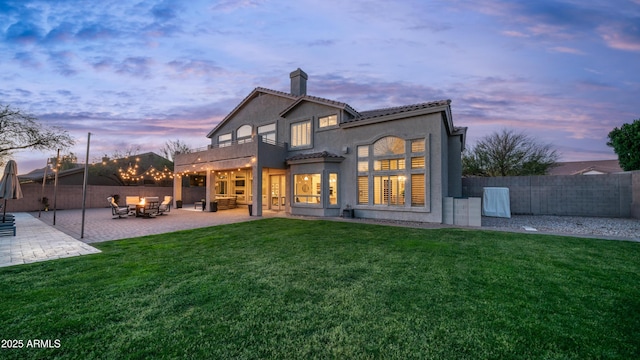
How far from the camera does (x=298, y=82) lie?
17.5m

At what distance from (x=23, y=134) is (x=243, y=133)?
13953mm

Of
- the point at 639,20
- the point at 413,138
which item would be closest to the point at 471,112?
the point at 639,20

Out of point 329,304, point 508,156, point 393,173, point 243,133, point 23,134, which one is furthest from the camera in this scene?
point 508,156

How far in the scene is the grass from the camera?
248cm

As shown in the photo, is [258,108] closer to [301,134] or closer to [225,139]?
[225,139]

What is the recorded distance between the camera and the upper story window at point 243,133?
19.2 metres

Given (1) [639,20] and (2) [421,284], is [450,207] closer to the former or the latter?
(2) [421,284]

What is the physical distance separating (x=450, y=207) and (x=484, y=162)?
52.1ft

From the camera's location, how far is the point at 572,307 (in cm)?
337

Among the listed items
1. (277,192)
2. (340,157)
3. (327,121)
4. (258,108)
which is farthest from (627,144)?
(258,108)

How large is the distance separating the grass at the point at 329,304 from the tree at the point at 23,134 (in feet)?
56.6

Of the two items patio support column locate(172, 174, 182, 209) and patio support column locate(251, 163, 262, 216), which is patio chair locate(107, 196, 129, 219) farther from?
patio support column locate(251, 163, 262, 216)

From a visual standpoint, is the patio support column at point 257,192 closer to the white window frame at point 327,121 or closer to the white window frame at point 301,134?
the white window frame at point 301,134

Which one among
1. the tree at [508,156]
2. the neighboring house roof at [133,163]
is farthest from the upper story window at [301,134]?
the neighboring house roof at [133,163]
